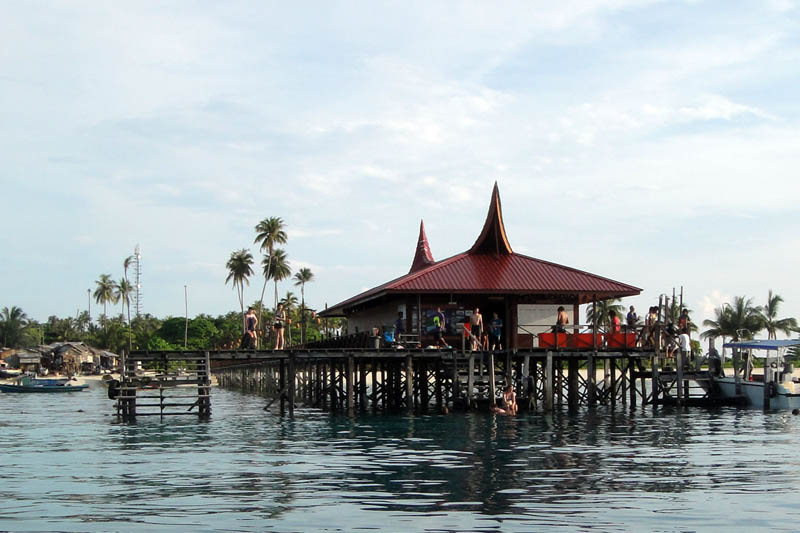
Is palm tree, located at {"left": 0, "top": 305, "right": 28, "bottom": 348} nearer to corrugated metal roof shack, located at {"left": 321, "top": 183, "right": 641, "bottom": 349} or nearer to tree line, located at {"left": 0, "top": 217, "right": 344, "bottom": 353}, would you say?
tree line, located at {"left": 0, "top": 217, "right": 344, "bottom": 353}

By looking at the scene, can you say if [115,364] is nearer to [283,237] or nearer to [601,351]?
[283,237]

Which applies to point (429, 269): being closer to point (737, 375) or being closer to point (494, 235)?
point (494, 235)

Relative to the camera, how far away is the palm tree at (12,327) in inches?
5418

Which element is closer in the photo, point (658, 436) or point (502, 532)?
point (502, 532)

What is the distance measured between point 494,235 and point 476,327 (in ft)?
22.8

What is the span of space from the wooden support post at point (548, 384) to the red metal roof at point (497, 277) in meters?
2.89

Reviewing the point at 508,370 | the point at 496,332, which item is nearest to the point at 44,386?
the point at 496,332

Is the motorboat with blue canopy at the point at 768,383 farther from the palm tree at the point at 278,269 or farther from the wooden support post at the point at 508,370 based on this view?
the palm tree at the point at 278,269

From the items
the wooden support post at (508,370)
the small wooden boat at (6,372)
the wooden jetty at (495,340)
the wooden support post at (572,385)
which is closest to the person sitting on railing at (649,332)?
the wooden jetty at (495,340)

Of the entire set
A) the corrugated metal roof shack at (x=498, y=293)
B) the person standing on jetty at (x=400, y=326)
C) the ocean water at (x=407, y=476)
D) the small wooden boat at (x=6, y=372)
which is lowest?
the small wooden boat at (x=6, y=372)

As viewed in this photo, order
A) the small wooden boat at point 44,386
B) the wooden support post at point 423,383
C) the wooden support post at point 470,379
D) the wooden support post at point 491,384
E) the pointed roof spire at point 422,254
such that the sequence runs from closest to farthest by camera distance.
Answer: the wooden support post at point 491,384 → the wooden support post at point 470,379 → the wooden support post at point 423,383 → the pointed roof spire at point 422,254 → the small wooden boat at point 44,386

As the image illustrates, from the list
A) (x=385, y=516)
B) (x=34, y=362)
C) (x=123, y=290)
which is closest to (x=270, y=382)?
(x=385, y=516)

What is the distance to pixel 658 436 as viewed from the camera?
30828 millimetres

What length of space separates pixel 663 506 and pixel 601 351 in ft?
78.9
